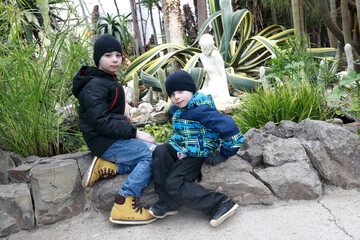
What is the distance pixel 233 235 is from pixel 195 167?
1.49 feet

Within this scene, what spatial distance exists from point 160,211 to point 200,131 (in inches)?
21.1

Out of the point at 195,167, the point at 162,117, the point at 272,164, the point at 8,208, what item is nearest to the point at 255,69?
the point at 162,117

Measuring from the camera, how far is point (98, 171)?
190 centimetres

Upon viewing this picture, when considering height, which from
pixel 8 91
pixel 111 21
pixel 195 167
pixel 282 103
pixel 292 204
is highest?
pixel 111 21

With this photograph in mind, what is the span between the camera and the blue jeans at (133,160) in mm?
1771

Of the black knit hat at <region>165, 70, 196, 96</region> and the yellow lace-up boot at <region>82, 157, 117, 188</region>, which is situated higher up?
the black knit hat at <region>165, 70, 196, 96</region>

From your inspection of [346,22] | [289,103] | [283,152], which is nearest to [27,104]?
[283,152]

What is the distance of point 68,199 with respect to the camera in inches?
77.5

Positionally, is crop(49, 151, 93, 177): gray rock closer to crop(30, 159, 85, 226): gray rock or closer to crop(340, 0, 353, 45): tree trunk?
crop(30, 159, 85, 226): gray rock

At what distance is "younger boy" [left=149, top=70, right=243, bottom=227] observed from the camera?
1660mm

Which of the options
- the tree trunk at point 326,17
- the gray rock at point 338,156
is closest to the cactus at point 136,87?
the gray rock at point 338,156

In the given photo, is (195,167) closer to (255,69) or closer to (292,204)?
(292,204)

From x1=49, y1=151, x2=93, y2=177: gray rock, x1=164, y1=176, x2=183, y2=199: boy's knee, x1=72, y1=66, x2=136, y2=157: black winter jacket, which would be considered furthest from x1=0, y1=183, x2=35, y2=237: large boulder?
x1=164, y1=176, x2=183, y2=199: boy's knee

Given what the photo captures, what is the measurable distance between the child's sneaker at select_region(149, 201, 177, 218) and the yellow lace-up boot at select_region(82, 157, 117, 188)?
384mm
